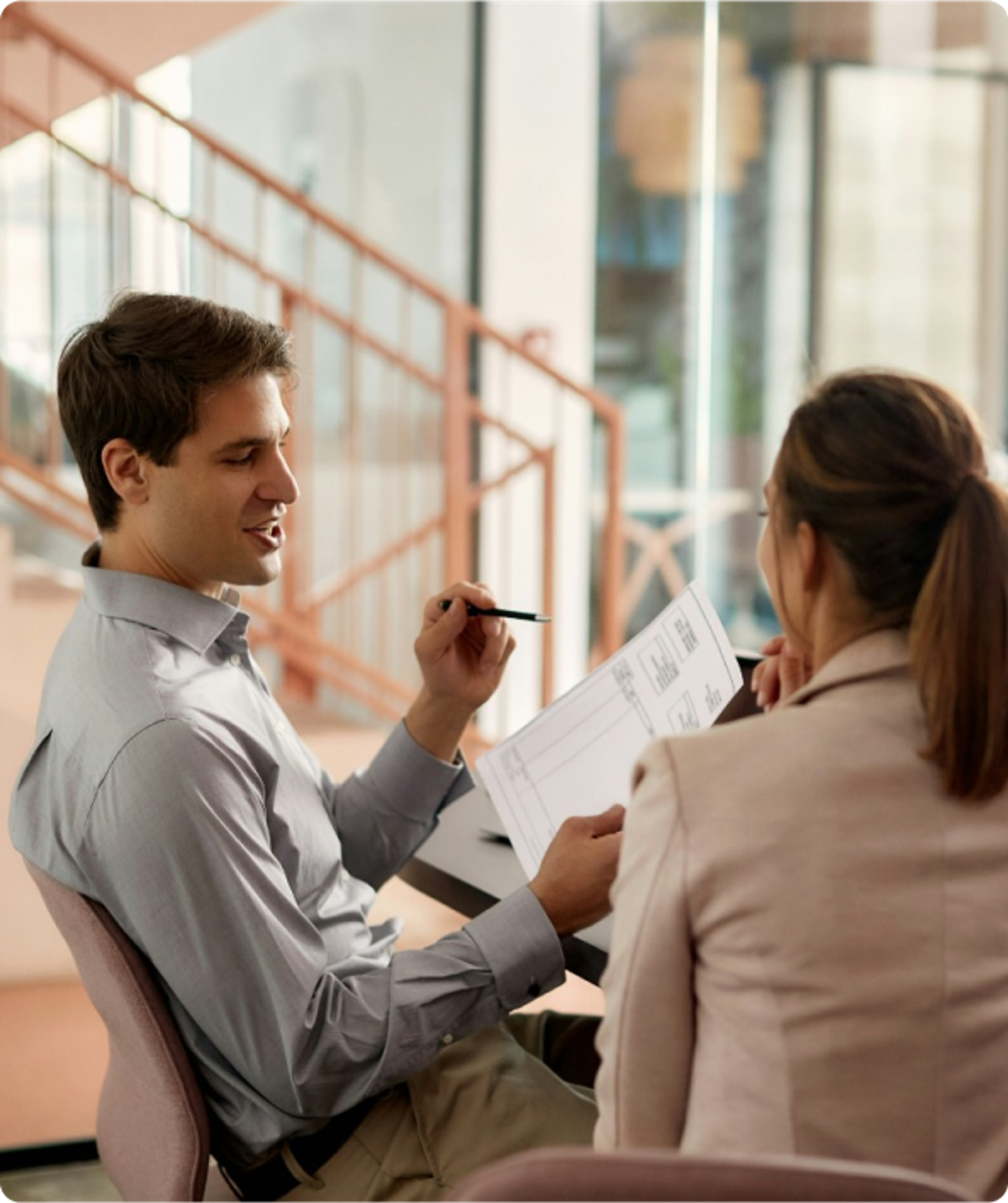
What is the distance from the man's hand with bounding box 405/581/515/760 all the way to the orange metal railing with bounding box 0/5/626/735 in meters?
1.50

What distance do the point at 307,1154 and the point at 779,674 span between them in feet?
1.97

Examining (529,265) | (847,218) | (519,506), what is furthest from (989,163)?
(519,506)

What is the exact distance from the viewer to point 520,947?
52.1 inches

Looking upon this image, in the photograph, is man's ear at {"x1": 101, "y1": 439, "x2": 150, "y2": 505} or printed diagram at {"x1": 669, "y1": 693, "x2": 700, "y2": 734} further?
man's ear at {"x1": 101, "y1": 439, "x2": 150, "y2": 505}

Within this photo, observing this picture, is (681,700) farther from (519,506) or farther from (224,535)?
(519,506)

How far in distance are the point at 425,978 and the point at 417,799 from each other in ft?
1.35

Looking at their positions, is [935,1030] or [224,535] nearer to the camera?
[935,1030]

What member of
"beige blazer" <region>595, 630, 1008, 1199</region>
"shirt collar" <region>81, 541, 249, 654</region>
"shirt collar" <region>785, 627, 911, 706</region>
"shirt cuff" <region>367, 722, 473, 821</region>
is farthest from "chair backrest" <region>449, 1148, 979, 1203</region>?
"shirt cuff" <region>367, 722, 473, 821</region>

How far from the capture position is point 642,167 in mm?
4863

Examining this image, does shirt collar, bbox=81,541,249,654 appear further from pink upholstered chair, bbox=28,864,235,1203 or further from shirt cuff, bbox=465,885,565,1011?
shirt cuff, bbox=465,885,565,1011

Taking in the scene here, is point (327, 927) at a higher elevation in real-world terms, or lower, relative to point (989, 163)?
lower

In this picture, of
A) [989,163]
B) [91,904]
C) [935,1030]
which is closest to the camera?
[935,1030]

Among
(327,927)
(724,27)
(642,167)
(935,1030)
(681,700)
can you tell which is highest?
(724,27)

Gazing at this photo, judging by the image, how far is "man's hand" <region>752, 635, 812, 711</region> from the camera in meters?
1.34
